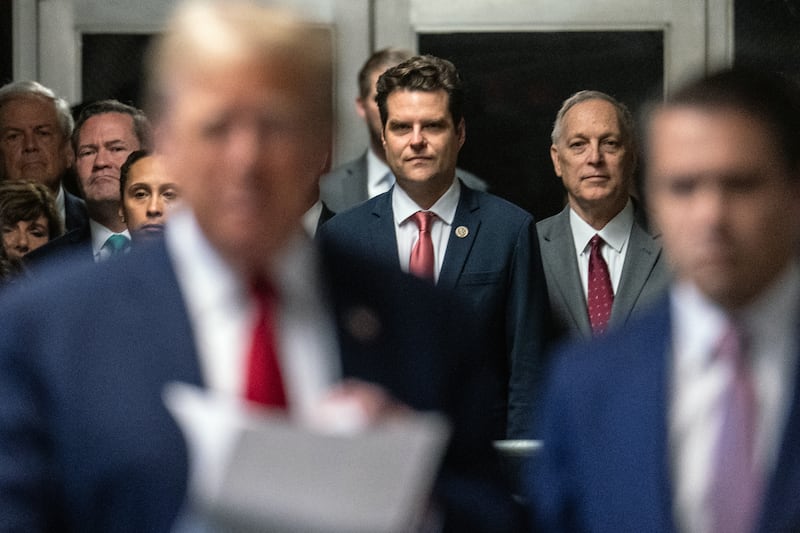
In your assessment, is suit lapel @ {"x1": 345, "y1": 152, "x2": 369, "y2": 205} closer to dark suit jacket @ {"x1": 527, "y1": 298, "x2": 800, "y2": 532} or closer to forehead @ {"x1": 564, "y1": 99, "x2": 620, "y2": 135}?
forehead @ {"x1": 564, "y1": 99, "x2": 620, "y2": 135}

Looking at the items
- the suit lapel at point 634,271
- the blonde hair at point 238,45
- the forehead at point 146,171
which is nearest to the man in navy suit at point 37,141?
the forehead at point 146,171

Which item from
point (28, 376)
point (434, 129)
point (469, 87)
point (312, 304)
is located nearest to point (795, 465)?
point (312, 304)

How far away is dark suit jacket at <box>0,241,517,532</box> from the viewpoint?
201 cm

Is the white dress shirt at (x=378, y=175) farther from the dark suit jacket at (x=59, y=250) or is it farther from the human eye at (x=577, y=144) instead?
the dark suit jacket at (x=59, y=250)

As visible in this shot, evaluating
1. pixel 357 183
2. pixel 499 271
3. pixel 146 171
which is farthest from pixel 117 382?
pixel 357 183

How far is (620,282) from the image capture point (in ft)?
17.8

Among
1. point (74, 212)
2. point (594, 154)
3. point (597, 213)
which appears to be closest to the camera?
point (597, 213)

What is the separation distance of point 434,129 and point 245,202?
3605 millimetres

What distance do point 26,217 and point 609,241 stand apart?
213 centimetres

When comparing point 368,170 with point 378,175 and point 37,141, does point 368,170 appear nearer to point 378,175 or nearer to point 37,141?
point 378,175

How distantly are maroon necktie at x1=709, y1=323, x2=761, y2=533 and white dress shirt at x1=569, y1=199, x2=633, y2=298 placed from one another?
3088mm

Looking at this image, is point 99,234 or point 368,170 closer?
point 99,234

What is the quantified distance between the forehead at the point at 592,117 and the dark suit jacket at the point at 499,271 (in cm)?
75

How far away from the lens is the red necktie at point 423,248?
208 inches
